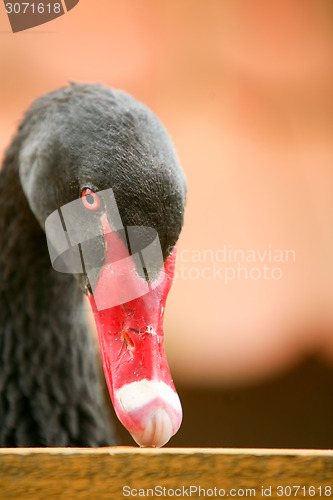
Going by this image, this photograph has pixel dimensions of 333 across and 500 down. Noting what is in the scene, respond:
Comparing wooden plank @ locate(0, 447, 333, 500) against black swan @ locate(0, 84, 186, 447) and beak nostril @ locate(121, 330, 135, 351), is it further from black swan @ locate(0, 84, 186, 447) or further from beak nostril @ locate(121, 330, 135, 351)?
beak nostril @ locate(121, 330, 135, 351)

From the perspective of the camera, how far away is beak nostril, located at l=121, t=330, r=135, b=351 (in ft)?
2.50

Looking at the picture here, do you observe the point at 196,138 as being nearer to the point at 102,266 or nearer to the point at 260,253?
the point at 260,253

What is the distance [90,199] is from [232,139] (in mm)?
949

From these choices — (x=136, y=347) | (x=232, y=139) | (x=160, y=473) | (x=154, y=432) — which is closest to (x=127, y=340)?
(x=136, y=347)

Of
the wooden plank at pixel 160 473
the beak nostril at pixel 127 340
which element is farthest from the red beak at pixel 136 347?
the wooden plank at pixel 160 473

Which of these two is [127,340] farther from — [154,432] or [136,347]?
[154,432]

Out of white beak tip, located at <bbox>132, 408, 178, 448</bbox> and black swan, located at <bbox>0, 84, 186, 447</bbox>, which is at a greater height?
black swan, located at <bbox>0, 84, 186, 447</bbox>

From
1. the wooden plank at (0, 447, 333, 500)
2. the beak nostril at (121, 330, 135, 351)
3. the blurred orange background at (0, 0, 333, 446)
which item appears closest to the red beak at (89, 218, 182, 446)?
the beak nostril at (121, 330, 135, 351)

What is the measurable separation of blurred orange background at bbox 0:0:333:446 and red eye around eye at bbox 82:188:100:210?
0.38 metres

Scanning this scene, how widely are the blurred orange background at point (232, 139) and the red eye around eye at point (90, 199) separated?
0.38m

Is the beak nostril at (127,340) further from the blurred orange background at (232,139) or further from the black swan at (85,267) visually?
the blurred orange background at (232,139)

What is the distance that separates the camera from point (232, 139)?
5.58ft

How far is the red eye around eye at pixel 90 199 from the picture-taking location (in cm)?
82

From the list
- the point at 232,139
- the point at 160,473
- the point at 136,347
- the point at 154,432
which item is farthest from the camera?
the point at 232,139
